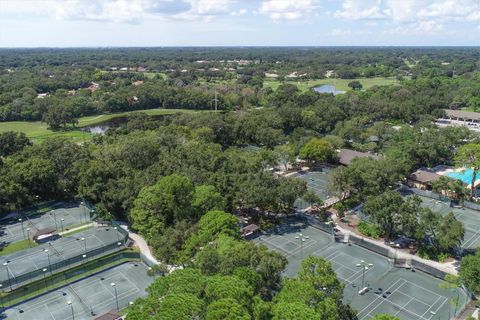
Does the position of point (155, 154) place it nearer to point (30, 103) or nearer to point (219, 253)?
point (219, 253)

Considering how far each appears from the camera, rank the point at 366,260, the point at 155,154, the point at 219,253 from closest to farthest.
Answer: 1. the point at 219,253
2. the point at 366,260
3. the point at 155,154

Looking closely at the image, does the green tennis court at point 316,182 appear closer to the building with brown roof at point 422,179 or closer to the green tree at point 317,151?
the green tree at point 317,151

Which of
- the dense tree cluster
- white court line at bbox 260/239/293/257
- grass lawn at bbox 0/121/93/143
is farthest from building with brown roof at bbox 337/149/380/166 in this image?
grass lawn at bbox 0/121/93/143

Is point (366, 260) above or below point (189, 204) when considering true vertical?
below

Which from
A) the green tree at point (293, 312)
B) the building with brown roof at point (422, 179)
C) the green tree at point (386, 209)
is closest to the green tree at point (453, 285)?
the green tree at point (386, 209)

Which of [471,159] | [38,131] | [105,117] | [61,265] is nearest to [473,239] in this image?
[471,159]

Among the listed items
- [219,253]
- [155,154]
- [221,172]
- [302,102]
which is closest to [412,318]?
[219,253]
